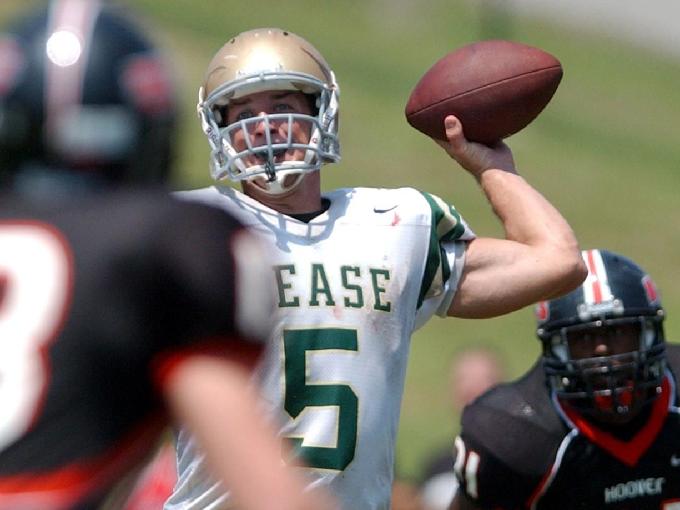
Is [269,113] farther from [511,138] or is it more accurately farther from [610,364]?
[511,138]

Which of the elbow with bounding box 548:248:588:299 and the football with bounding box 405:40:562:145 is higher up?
the football with bounding box 405:40:562:145

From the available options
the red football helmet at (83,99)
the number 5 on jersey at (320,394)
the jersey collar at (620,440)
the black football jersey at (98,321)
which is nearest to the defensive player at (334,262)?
the number 5 on jersey at (320,394)

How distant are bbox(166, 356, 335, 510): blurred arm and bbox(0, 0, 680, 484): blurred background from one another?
26.8 ft

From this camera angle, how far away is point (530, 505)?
427 cm

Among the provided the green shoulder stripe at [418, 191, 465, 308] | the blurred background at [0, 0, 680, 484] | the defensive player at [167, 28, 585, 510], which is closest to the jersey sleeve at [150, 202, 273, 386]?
the defensive player at [167, 28, 585, 510]

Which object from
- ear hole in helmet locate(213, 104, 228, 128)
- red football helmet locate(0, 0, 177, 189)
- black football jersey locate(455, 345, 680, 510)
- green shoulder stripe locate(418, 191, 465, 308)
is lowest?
black football jersey locate(455, 345, 680, 510)

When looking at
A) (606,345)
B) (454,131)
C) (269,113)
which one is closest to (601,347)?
(606,345)

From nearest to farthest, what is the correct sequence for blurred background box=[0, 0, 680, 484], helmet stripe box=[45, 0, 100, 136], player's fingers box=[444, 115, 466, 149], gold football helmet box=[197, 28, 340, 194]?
helmet stripe box=[45, 0, 100, 136] < gold football helmet box=[197, 28, 340, 194] < player's fingers box=[444, 115, 466, 149] < blurred background box=[0, 0, 680, 484]

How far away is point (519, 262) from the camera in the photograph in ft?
12.3

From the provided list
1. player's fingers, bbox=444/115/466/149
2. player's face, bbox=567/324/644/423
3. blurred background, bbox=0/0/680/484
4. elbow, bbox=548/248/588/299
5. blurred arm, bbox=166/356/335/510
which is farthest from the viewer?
blurred background, bbox=0/0/680/484

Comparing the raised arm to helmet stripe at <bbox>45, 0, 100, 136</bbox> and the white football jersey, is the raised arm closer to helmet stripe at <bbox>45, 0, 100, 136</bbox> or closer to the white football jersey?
the white football jersey

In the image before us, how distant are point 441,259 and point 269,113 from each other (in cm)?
50

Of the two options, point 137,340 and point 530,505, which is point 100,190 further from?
point 530,505

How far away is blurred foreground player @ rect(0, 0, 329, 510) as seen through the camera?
6.85 feet
